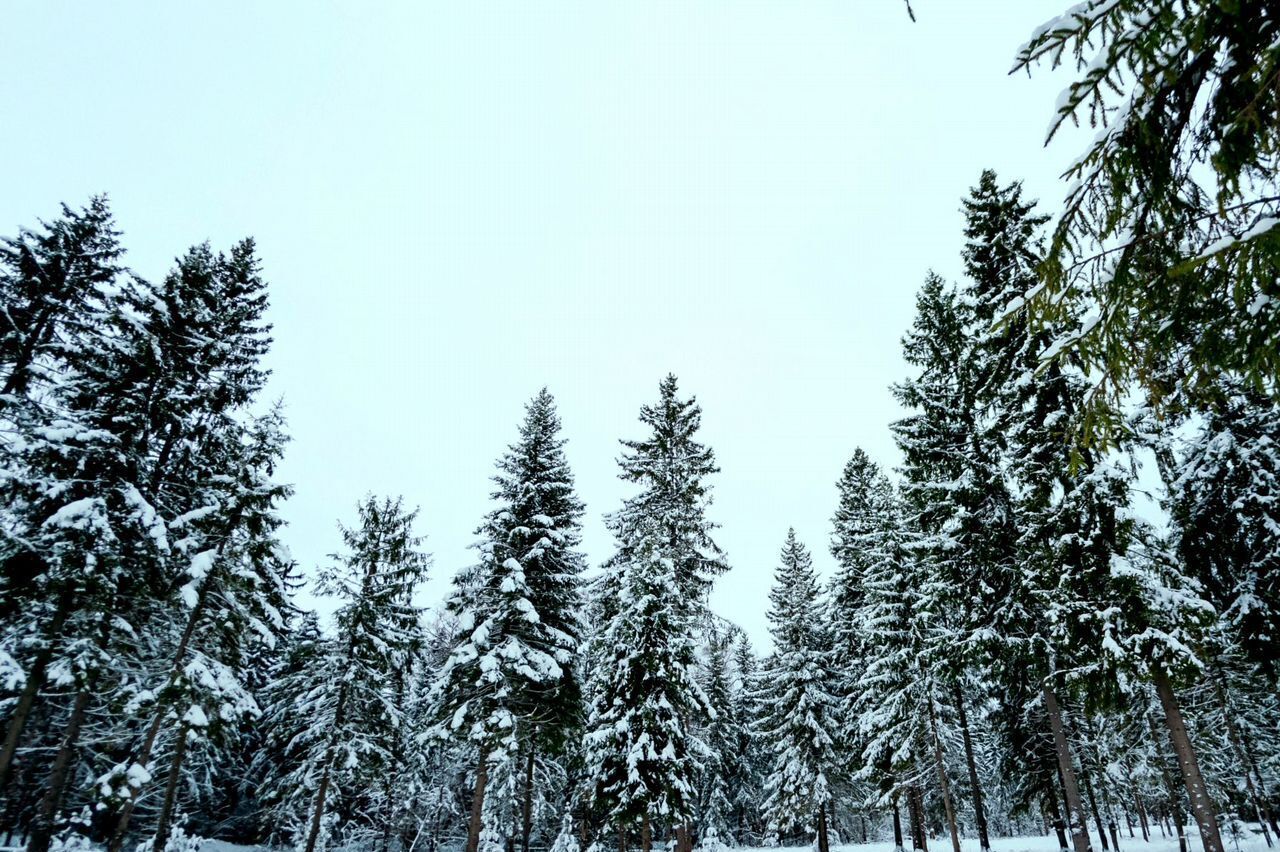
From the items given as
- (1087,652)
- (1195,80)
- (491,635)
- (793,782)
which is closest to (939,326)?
(1087,652)

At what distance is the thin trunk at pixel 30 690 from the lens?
1267 cm

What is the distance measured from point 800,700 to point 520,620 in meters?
16.2

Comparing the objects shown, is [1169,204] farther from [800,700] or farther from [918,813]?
[800,700]

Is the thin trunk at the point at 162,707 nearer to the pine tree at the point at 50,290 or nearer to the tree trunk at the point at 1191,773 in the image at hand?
the pine tree at the point at 50,290

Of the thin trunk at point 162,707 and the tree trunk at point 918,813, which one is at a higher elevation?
the thin trunk at point 162,707

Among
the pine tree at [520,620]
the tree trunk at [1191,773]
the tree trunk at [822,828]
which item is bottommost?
the tree trunk at [822,828]

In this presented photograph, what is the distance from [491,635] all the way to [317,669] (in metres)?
8.05

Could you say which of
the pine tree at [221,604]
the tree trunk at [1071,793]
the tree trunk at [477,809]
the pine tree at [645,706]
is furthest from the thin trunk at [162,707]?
the tree trunk at [1071,793]

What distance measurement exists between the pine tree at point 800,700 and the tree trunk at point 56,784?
26299mm

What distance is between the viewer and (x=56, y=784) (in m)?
13.3

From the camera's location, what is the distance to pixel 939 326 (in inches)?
736

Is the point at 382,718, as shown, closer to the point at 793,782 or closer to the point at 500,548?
the point at 500,548

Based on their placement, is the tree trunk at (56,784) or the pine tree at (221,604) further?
the pine tree at (221,604)

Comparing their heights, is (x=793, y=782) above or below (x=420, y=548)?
below
